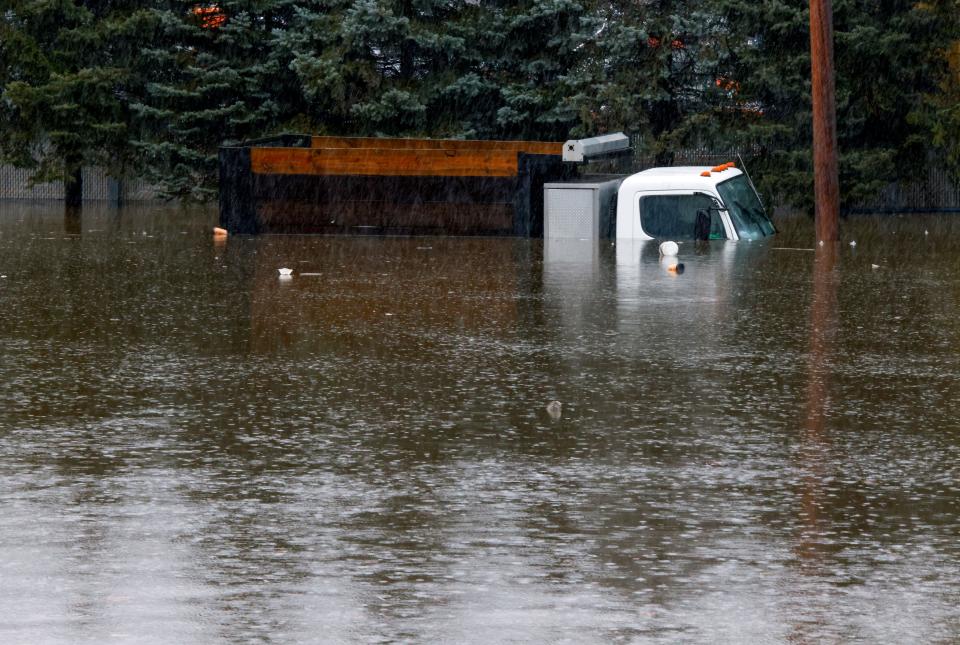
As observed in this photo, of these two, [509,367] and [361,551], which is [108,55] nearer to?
[509,367]

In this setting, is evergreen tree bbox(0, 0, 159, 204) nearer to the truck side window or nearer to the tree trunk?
the tree trunk

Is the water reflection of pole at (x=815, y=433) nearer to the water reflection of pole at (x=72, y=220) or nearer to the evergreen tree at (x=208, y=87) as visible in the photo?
the water reflection of pole at (x=72, y=220)

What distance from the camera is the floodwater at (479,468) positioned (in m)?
5.70

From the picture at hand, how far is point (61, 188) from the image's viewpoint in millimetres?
47969

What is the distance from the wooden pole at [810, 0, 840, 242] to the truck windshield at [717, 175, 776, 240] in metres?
1.21

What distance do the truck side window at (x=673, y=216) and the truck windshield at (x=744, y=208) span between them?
29 cm

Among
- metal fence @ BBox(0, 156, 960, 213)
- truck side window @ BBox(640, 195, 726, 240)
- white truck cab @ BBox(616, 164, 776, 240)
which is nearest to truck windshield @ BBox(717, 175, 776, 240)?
white truck cab @ BBox(616, 164, 776, 240)

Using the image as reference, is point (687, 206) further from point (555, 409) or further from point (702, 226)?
point (555, 409)

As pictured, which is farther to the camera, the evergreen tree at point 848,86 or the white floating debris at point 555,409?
the evergreen tree at point 848,86

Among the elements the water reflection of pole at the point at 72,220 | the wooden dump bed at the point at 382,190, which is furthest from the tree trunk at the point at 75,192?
the wooden dump bed at the point at 382,190

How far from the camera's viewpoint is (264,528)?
6.85 metres

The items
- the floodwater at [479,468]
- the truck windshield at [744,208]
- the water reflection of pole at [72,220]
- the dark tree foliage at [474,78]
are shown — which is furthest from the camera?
the dark tree foliage at [474,78]

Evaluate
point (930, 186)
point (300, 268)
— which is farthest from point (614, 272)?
point (930, 186)

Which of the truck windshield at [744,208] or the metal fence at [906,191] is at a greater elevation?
the metal fence at [906,191]
